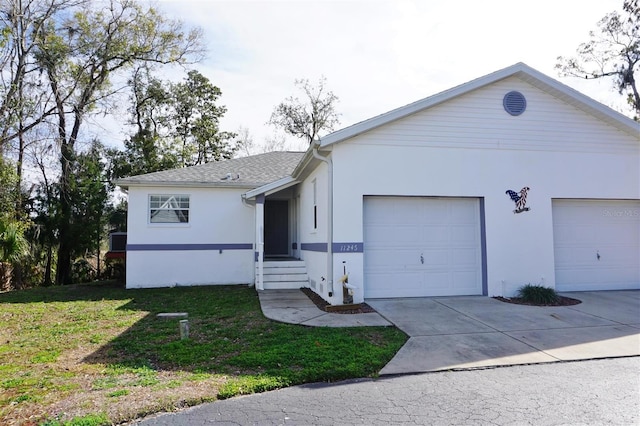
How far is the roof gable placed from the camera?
28.7 feet

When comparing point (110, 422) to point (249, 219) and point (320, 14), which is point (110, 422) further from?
point (249, 219)

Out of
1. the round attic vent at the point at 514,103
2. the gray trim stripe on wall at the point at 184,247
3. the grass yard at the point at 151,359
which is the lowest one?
Result: the grass yard at the point at 151,359

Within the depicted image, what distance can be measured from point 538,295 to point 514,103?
451cm

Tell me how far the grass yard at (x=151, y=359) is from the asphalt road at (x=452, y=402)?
0.95ft

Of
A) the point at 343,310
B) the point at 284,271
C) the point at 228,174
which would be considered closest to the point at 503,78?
the point at 343,310

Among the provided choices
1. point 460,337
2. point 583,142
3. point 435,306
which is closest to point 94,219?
point 435,306

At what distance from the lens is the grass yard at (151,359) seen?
3912 mm

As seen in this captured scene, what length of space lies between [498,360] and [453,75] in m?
9.09

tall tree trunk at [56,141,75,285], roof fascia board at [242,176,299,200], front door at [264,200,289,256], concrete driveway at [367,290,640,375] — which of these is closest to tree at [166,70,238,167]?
tall tree trunk at [56,141,75,285]

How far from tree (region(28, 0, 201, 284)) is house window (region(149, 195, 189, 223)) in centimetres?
484

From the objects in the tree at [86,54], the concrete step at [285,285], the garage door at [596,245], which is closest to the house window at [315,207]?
the concrete step at [285,285]

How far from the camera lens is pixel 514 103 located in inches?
382

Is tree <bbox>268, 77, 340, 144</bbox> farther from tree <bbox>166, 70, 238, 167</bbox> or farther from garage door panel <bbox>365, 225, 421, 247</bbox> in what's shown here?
garage door panel <bbox>365, 225, 421, 247</bbox>

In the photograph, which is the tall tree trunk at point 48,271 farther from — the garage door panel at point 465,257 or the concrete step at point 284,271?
the garage door panel at point 465,257
